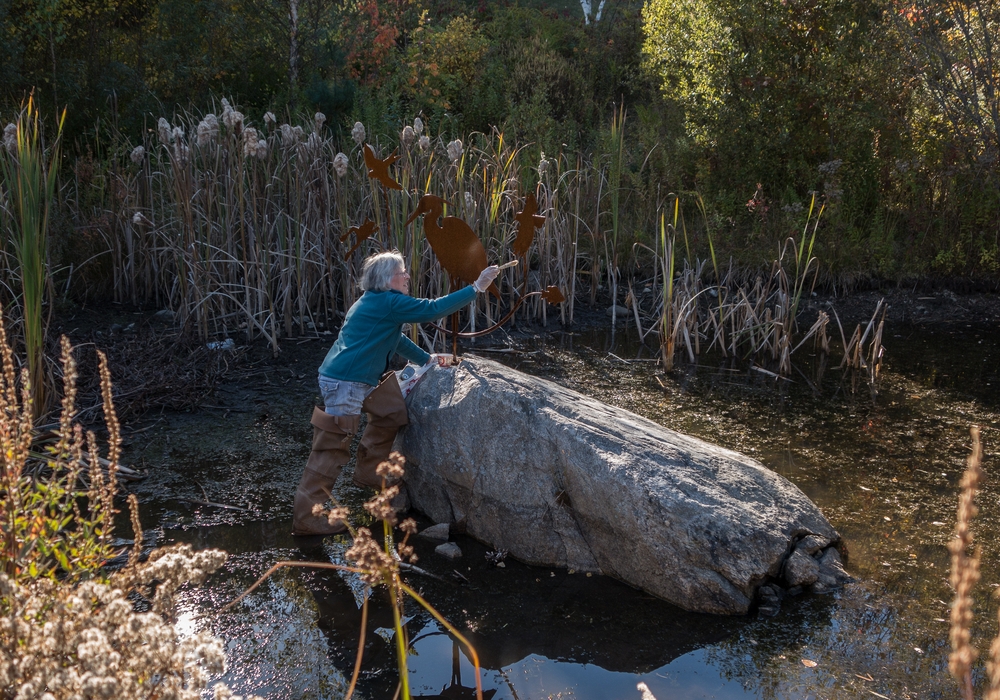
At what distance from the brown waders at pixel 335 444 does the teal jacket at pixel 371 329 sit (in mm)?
117

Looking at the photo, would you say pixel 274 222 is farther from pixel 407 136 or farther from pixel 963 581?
pixel 963 581

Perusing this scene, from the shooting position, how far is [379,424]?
406 centimetres

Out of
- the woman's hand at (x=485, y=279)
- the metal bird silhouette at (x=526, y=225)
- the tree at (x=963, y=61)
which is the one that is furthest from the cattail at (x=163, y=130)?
the tree at (x=963, y=61)

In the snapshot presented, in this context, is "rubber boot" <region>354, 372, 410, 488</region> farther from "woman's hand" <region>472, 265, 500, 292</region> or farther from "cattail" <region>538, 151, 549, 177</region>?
"cattail" <region>538, 151, 549, 177</region>

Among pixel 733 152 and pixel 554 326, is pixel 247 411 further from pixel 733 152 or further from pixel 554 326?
pixel 733 152

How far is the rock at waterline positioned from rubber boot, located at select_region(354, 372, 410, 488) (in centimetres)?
13

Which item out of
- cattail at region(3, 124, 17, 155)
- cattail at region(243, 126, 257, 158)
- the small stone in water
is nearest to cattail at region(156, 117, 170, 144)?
cattail at region(243, 126, 257, 158)

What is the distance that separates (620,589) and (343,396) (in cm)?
160

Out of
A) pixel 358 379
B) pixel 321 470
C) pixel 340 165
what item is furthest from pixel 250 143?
pixel 321 470

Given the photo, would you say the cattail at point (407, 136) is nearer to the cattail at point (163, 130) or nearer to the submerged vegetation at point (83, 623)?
the cattail at point (163, 130)

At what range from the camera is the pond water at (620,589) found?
9.63ft

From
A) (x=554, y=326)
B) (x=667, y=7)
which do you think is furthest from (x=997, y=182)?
(x=554, y=326)

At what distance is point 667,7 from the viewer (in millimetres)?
10555

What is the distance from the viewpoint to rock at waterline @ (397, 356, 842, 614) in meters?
3.30
